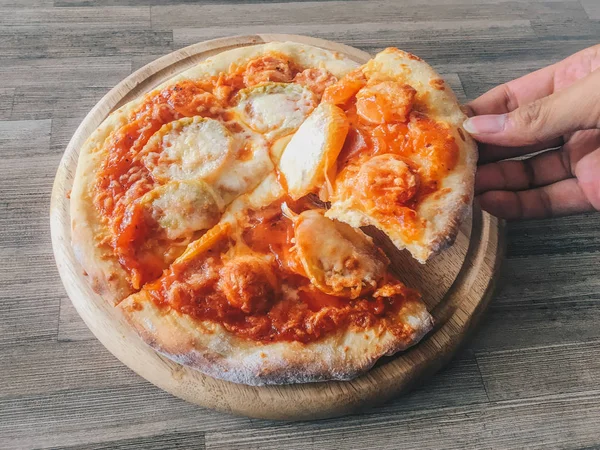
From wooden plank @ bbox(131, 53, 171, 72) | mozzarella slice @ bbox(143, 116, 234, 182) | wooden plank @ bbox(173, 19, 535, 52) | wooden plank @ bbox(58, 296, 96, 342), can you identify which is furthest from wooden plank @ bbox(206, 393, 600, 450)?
wooden plank @ bbox(173, 19, 535, 52)

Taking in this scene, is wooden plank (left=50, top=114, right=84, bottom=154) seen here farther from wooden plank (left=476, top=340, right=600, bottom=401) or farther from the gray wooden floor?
wooden plank (left=476, top=340, right=600, bottom=401)

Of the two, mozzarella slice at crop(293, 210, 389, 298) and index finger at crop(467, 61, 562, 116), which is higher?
index finger at crop(467, 61, 562, 116)

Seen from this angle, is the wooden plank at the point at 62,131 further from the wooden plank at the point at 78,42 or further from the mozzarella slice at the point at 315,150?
the mozzarella slice at the point at 315,150

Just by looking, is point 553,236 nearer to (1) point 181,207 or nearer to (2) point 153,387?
(1) point 181,207

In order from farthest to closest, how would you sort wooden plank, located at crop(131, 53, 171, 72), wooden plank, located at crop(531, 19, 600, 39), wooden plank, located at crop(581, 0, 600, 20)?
1. wooden plank, located at crop(581, 0, 600, 20)
2. wooden plank, located at crop(531, 19, 600, 39)
3. wooden plank, located at crop(131, 53, 171, 72)

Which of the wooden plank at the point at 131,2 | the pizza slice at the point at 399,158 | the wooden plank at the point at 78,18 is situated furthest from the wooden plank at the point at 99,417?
the wooden plank at the point at 131,2

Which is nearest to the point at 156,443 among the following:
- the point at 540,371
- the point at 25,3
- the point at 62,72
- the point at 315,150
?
the point at 315,150
